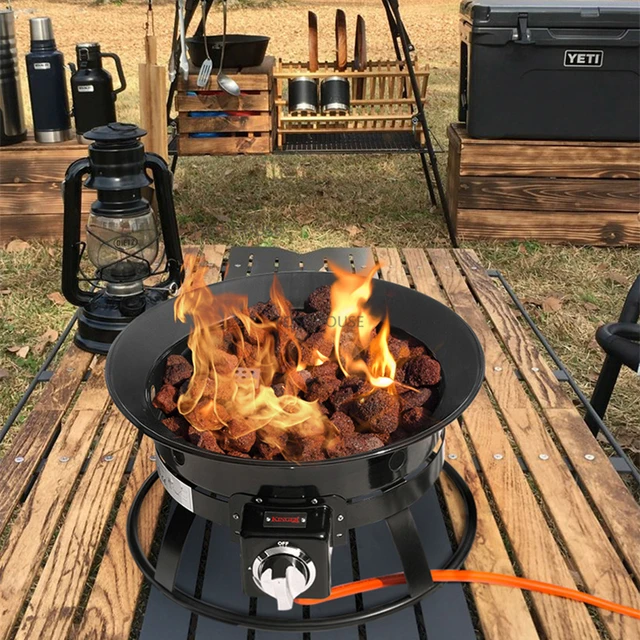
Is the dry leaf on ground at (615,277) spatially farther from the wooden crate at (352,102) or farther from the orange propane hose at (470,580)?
the orange propane hose at (470,580)

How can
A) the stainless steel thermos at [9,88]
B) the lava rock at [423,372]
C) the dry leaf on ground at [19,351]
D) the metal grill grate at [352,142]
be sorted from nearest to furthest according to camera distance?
the lava rock at [423,372], the dry leaf on ground at [19,351], the stainless steel thermos at [9,88], the metal grill grate at [352,142]

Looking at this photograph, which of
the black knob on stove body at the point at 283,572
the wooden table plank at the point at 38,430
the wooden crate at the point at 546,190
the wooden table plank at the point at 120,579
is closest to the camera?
the black knob on stove body at the point at 283,572

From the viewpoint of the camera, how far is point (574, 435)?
73.7 inches

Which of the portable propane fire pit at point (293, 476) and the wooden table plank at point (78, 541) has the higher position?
the portable propane fire pit at point (293, 476)

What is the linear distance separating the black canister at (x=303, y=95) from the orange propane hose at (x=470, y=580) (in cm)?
326

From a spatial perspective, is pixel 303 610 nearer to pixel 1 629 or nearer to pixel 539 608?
pixel 539 608

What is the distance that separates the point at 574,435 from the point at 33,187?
10.5 feet

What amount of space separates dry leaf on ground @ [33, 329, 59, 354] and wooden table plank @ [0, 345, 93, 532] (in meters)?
0.95

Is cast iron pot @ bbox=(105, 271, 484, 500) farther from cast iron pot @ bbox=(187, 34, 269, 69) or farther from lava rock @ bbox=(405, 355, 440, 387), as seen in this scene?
cast iron pot @ bbox=(187, 34, 269, 69)

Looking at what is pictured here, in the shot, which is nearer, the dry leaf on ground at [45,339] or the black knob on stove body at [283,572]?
the black knob on stove body at [283,572]

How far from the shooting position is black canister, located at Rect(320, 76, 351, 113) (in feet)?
13.7

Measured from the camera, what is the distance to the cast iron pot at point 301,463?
1.24 m

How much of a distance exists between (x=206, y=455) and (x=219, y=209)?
3.65 m

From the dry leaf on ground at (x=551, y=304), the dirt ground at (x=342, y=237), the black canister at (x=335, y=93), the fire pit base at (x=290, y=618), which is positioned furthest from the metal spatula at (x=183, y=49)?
the fire pit base at (x=290, y=618)
